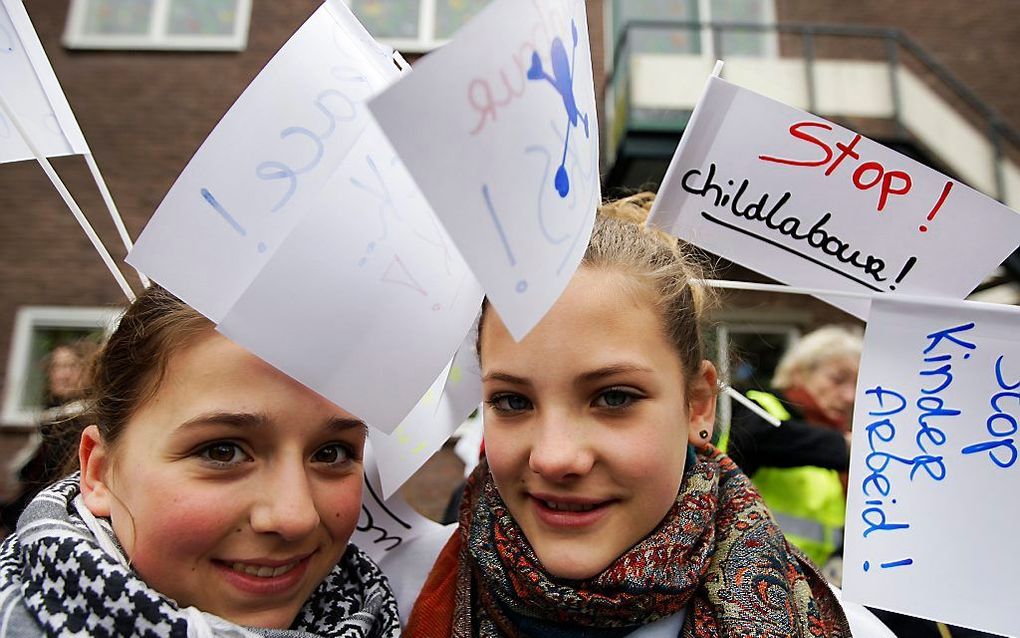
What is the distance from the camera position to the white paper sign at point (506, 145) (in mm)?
796

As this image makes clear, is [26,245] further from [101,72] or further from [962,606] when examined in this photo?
[962,606]

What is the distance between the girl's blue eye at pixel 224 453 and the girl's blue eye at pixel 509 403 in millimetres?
402

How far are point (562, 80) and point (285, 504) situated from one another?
72 centimetres

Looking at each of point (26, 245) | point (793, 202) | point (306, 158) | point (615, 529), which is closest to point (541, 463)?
point (615, 529)

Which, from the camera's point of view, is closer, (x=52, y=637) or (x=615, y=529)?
(x=52, y=637)

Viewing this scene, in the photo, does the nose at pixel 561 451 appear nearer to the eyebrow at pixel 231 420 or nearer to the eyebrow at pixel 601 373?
the eyebrow at pixel 601 373

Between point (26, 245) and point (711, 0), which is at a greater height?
point (711, 0)

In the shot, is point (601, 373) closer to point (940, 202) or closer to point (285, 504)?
point (285, 504)

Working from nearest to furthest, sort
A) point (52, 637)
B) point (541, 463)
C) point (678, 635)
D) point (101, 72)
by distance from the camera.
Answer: point (52, 637) → point (541, 463) → point (678, 635) → point (101, 72)

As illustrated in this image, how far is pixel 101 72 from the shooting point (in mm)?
7289

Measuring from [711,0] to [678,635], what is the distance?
7.39 metres

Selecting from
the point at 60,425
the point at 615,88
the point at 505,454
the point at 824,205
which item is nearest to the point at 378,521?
the point at 505,454

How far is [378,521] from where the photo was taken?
1.65 meters

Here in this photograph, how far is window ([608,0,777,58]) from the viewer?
20.2 feet
